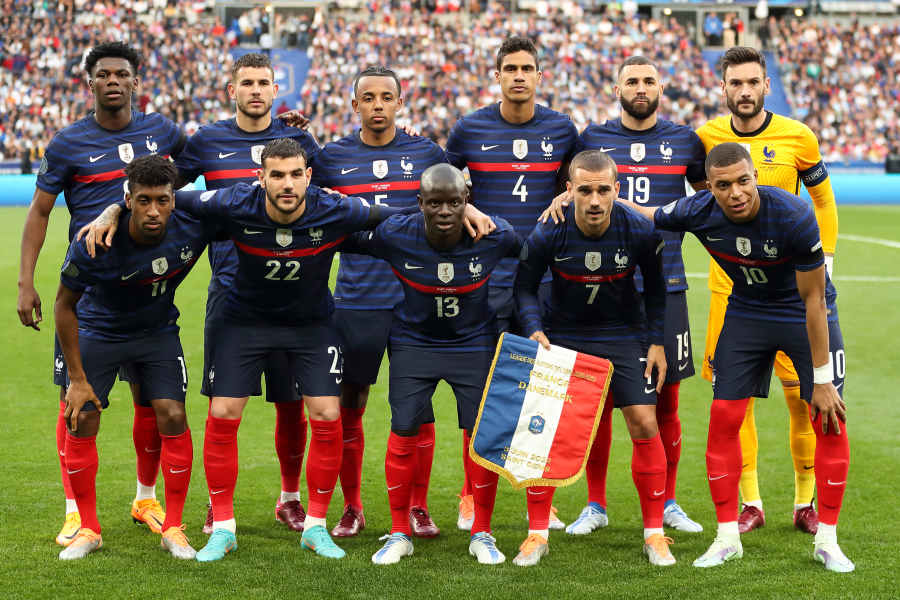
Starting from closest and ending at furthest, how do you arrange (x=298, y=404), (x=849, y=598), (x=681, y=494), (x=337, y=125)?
(x=849, y=598), (x=298, y=404), (x=681, y=494), (x=337, y=125)

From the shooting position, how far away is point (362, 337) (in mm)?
5582

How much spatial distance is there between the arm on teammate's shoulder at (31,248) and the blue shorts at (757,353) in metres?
3.46

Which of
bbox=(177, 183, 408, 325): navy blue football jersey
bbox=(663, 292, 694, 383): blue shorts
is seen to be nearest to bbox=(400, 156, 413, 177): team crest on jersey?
bbox=(177, 183, 408, 325): navy blue football jersey

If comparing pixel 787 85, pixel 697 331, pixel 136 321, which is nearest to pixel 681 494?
pixel 136 321

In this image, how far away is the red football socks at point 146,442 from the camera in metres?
5.54

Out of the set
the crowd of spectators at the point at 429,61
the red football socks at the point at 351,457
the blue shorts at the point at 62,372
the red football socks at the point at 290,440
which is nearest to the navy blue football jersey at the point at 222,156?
the blue shorts at the point at 62,372

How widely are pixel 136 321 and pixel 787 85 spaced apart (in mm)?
32730

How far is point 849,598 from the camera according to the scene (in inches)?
175

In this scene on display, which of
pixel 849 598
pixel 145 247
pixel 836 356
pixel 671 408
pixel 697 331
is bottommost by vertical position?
pixel 697 331

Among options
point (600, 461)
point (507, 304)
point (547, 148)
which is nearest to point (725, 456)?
point (600, 461)

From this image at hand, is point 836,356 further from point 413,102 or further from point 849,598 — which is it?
point 413,102

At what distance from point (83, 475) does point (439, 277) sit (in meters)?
1.97

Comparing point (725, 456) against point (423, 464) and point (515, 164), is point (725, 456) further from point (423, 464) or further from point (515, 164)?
point (515, 164)

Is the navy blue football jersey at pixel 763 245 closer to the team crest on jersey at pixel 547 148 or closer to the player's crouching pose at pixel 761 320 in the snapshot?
the player's crouching pose at pixel 761 320
